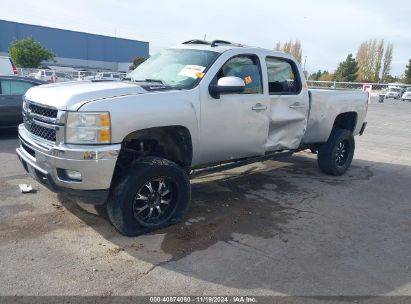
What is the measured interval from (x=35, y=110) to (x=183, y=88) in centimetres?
160

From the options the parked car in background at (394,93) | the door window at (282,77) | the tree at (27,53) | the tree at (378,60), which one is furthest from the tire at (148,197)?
the tree at (378,60)

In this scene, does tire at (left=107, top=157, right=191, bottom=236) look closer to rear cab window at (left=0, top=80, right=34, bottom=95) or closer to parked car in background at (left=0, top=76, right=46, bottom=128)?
parked car in background at (left=0, top=76, right=46, bottom=128)

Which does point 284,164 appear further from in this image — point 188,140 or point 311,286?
point 311,286

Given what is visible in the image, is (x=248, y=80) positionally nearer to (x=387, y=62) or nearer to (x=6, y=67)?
(x=6, y=67)

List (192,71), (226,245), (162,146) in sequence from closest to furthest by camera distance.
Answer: (226,245), (162,146), (192,71)

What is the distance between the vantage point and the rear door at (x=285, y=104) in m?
5.62

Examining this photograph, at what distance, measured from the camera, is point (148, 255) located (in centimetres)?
388

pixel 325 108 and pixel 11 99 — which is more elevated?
pixel 325 108

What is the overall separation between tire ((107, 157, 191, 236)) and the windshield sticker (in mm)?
1075

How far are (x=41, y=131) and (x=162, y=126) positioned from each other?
4.12ft

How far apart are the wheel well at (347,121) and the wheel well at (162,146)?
148 inches

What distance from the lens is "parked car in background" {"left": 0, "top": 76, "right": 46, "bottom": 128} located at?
9.26 metres

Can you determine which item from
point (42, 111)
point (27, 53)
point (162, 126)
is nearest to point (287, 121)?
point (162, 126)

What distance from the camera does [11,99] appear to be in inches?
368
